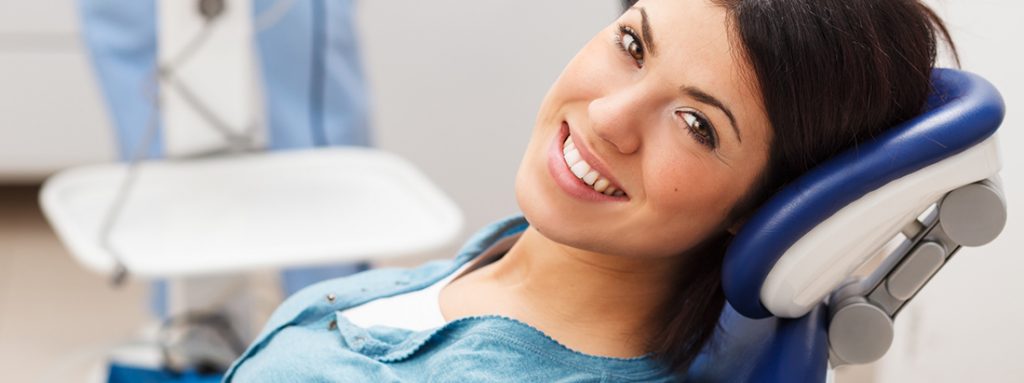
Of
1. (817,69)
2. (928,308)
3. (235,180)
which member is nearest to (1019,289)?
(928,308)

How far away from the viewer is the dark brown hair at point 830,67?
37.9 inches

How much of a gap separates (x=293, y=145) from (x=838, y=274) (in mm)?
1260

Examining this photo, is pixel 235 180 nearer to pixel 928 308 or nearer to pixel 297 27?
pixel 297 27

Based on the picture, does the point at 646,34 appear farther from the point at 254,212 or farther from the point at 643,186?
the point at 254,212

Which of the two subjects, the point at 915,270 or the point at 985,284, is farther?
the point at 985,284

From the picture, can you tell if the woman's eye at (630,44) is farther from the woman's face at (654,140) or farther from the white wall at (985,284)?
the white wall at (985,284)

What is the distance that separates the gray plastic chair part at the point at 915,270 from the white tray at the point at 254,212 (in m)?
0.84

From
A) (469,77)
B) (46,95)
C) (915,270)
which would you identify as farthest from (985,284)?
(46,95)

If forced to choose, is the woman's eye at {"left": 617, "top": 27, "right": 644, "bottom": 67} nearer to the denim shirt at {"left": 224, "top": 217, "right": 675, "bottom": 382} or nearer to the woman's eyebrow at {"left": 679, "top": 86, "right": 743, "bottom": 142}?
the woman's eyebrow at {"left": 679, "top": 86, "right": 743, "bottom": 142}

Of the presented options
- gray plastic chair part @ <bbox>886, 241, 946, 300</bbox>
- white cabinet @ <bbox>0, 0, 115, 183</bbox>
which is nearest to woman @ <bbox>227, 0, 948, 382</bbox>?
gray plastic chair part @ <bbox>886, 241, 946, 300</bbox>

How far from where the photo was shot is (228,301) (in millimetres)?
2025

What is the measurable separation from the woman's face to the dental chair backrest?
5 centimetres

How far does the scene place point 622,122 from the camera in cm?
101

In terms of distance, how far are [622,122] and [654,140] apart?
3 centimetres
